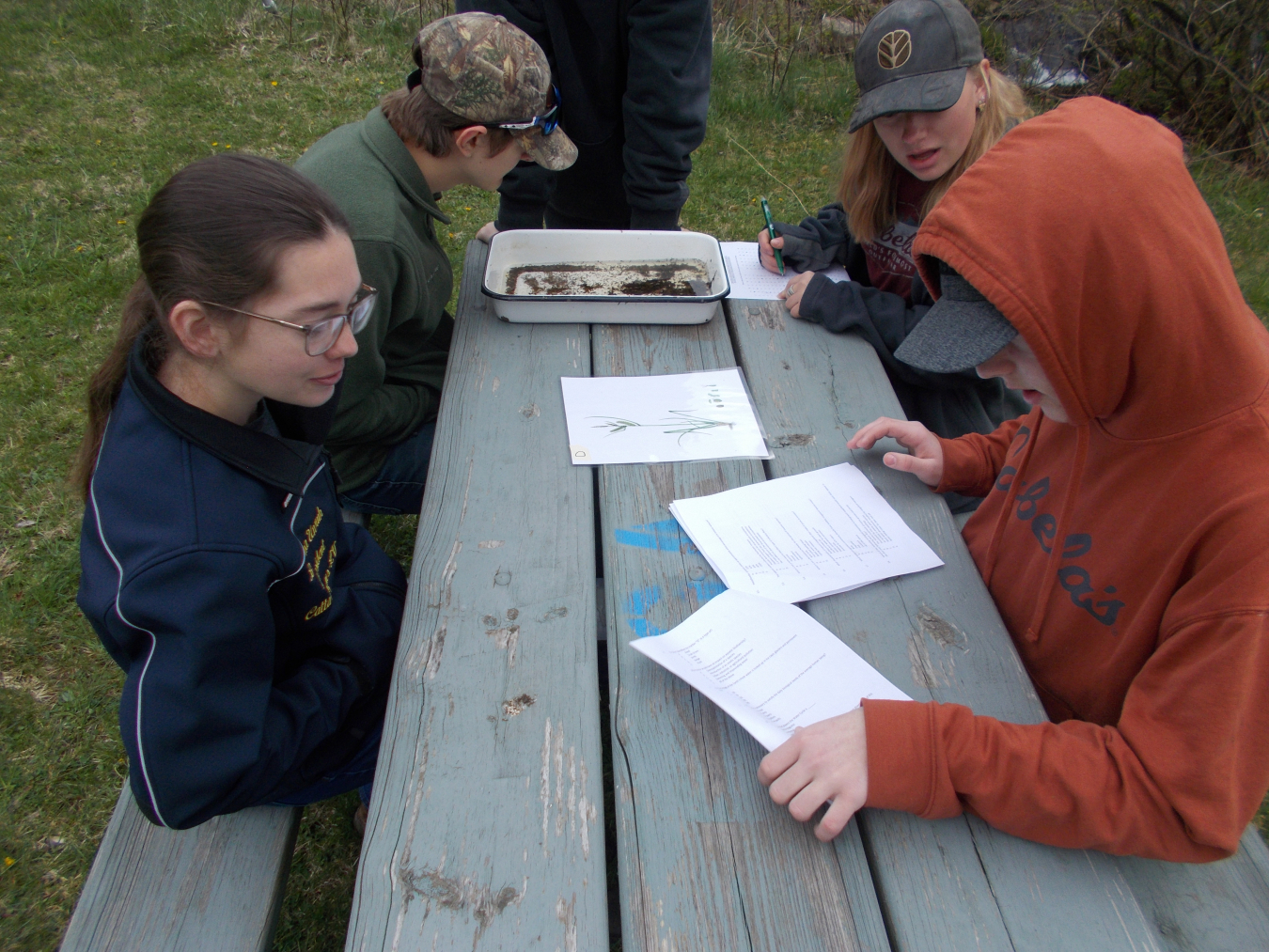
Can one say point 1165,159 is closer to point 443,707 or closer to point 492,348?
point 443,707

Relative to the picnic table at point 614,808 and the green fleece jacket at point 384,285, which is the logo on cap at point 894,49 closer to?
the picnic table at point 614,808

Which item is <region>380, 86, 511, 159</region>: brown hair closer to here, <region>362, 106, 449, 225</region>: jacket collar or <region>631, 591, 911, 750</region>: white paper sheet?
<region>362, 106, 449, 225</region>: jacket collar

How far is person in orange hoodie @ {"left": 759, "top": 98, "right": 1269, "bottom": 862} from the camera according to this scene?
898 mm

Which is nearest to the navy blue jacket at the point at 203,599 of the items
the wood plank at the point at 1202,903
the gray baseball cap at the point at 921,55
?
the wood plank at the point at 1202,903

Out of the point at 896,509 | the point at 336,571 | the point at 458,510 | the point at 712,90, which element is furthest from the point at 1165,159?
the point at 712,90

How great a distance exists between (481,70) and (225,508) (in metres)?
1.22

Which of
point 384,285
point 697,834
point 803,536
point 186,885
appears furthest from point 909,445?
point 186,885

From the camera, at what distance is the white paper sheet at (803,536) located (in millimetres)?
1289

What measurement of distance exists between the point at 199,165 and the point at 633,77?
1.56m

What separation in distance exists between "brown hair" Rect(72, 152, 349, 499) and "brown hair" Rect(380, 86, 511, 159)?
71 centimetres

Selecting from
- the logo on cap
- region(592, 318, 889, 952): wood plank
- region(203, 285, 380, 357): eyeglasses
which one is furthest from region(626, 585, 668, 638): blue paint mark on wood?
the logo on cap

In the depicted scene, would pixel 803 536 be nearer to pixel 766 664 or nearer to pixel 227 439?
pixel 766 664

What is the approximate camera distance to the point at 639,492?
1.46 meters

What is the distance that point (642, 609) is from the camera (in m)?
1.24
